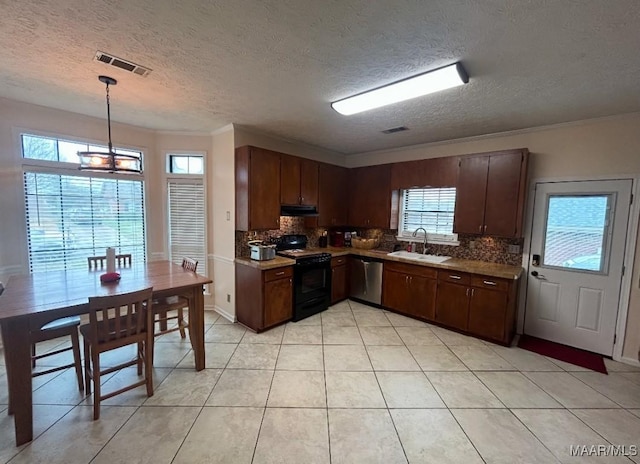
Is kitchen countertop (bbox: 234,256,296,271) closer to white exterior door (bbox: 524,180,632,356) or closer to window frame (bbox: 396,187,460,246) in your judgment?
window frame (bbox: 396,187,460,246)

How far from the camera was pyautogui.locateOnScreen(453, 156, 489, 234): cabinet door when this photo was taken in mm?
3559

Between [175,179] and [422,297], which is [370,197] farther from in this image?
[175,179]

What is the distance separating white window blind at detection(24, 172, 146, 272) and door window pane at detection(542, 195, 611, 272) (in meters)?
5.54

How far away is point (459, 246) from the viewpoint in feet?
13.3

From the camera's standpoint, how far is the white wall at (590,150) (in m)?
2.85

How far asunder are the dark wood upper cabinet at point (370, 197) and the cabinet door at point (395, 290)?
87 cm

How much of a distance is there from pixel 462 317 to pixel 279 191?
3.05 metres

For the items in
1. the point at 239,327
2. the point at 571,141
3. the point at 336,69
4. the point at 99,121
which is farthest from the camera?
the point at 239,327

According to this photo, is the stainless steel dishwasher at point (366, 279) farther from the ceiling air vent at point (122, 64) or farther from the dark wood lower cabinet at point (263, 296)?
the ceiling air vent at point (122, 64)

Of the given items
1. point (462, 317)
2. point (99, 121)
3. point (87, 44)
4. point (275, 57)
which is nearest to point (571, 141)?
point (462, 317)

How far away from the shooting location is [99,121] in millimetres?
3422

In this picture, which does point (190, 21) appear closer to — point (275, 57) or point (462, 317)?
point (275, 57)

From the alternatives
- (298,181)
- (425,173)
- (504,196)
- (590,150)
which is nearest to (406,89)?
(425,173)

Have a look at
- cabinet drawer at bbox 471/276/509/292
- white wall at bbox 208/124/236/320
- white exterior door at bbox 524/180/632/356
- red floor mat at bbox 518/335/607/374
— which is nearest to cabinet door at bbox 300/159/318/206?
white wall at bbox 208/124/236/320
